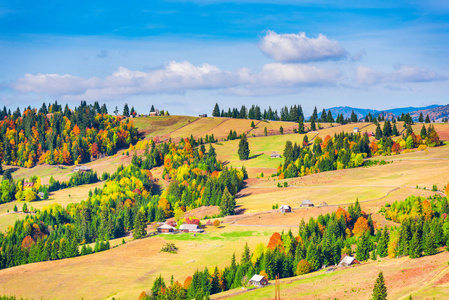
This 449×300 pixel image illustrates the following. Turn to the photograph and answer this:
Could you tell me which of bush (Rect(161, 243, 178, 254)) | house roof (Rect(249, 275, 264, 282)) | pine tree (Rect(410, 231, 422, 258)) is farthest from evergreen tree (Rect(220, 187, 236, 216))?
pine tree (Rect(410, 231, 422, 258))

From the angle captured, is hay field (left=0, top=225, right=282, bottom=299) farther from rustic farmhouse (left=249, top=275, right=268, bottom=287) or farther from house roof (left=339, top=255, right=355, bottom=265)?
house roof (left=339, top=255, right=355, bottom=265)

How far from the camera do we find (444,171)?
16225 centimetres

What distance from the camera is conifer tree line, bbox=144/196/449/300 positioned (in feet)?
295

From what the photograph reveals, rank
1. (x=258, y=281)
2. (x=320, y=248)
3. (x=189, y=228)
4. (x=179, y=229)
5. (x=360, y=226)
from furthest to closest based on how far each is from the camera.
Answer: (x=179, y=229)
(x=189, y=228)
(x=360, y=226)
(x=320, y=248)
(x=258, y=281)

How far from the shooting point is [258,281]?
90.8 metres

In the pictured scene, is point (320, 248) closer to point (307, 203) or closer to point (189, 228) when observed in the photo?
point (307, 203)

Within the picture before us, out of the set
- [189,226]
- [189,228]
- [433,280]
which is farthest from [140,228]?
[433,280]

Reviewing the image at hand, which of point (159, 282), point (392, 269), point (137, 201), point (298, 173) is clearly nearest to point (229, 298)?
point (159, 282)

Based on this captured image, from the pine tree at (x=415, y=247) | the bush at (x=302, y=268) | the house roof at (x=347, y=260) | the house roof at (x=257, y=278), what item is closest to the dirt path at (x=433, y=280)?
the pine tree at (x=415, y=247)

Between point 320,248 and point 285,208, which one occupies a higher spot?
point 285,208

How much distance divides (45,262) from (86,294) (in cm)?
3028

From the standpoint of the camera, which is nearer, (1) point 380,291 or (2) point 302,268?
(1) point 380,291

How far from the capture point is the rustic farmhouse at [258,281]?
90.9 m

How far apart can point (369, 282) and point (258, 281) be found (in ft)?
64.6
